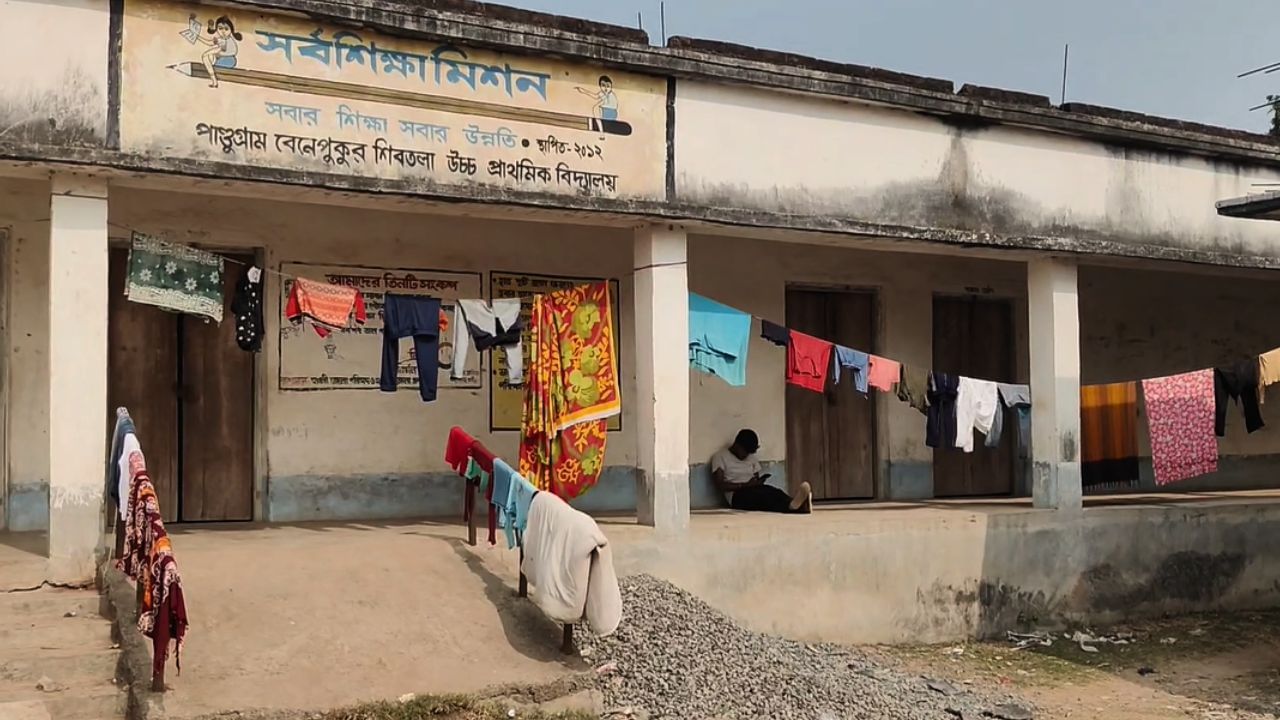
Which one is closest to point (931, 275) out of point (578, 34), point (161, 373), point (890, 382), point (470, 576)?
point (890, 382)

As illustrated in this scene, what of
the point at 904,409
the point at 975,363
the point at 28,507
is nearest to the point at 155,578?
the point at 28,507

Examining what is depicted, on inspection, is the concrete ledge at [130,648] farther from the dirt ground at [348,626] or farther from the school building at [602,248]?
the school building at [602,248]

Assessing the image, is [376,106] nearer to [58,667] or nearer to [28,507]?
[58,667]

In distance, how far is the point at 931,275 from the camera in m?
12.0

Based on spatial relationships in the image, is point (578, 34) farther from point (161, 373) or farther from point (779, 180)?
point (161, 373)

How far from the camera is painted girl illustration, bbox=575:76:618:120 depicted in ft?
26.2

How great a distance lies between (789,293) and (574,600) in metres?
5.91

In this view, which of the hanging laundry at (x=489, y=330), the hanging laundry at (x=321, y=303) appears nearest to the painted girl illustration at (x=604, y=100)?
the hanging laundry at (x=489, y=330)

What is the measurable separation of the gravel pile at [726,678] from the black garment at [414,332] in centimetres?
206

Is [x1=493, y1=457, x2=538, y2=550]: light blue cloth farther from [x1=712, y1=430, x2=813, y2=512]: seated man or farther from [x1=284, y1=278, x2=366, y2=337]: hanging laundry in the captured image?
[x1=712, y1=430, x2=813, y2=512]: seated man

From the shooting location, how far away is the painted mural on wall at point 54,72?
632cm

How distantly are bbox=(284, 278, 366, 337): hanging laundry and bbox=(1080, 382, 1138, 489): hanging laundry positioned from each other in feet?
22.7

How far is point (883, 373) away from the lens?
9.61 meters

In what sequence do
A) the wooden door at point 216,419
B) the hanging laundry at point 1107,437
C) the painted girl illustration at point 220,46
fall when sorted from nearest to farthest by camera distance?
the painted girl illustration at point 220,46
the wooden door at point 216,419
the hanging laundry at point 1107,437
